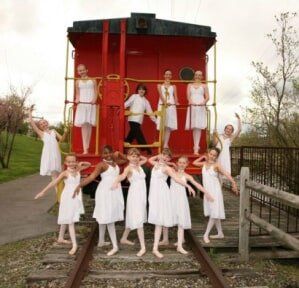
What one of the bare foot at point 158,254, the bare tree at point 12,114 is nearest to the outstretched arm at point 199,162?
the bare foot at point 158,254

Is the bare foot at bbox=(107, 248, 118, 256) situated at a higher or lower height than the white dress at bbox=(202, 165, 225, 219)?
lower

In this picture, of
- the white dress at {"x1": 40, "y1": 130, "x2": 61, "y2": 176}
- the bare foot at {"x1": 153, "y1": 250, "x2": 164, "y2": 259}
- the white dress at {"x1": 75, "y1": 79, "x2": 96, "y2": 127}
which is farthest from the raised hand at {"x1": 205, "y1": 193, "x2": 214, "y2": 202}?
the white dress at {"x1": 40, "y1": 130, "x2": 61, "y2": 176}

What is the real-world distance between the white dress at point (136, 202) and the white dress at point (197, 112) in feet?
6.48

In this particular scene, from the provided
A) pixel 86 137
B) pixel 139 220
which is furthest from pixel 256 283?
pixel 86 137

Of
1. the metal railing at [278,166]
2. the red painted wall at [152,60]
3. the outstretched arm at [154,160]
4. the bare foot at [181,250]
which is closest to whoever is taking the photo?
the bare foot at [181,250]

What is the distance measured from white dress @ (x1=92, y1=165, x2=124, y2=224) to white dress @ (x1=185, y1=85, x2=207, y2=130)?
2.13 meters

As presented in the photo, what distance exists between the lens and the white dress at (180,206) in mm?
6340

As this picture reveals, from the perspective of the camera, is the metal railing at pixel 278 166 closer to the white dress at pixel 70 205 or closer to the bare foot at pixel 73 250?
the white dress at pixel 70 205

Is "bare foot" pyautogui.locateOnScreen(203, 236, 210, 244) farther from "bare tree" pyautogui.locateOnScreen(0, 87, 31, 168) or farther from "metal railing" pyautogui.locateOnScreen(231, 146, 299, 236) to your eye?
"bare tree" pyautogui.locateOnScreen(0, 87, 31, 168)

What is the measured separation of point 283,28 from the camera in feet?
42.4

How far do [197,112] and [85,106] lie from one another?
6.57 feet

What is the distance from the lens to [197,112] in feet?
25.9

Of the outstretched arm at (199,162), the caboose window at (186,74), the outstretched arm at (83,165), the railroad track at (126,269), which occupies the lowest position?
the railroad track at (126,269)

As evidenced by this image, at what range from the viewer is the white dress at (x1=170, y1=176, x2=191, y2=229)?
6340 mm
